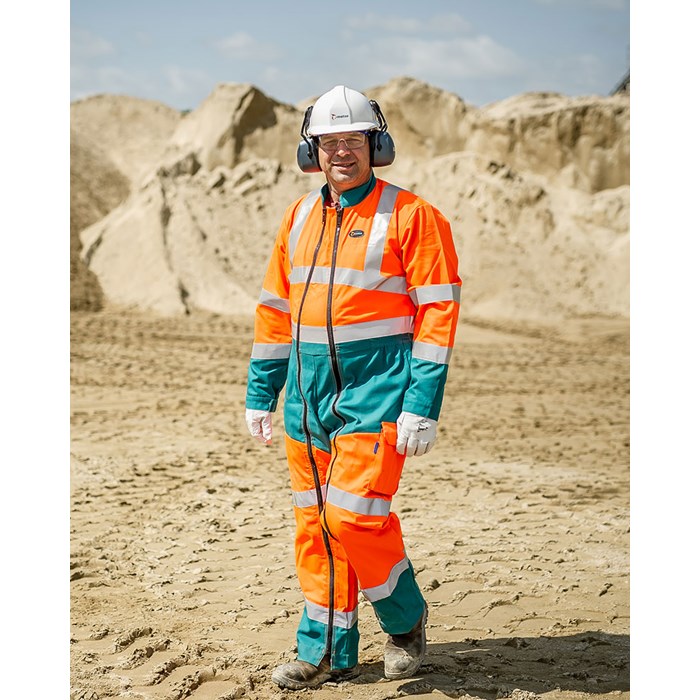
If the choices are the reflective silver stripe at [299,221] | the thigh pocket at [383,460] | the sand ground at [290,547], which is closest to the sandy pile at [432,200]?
the sand ground at [290,547]

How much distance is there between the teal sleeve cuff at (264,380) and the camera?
11.8 ft

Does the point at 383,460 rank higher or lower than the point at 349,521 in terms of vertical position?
higher

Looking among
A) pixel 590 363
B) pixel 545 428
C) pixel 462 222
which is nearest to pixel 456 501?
pixel 545 428

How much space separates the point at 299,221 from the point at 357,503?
3.40ft

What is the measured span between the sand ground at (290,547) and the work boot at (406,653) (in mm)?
68

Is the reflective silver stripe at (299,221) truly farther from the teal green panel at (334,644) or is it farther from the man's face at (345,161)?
the teal green panel at (334,644)

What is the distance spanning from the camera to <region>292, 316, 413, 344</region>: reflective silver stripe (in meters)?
3.25

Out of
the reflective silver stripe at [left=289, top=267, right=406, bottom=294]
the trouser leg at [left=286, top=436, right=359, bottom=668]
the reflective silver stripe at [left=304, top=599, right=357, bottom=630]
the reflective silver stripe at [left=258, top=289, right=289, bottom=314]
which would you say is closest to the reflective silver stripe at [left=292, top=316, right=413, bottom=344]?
the reflective silver stripe at [left=289, top=267, right=406, bottom=294]

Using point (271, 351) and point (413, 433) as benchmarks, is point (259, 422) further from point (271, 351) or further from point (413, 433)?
point (413, 433)

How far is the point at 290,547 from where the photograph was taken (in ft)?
17.8

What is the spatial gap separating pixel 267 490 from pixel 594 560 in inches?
93.1

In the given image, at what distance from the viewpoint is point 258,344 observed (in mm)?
3568

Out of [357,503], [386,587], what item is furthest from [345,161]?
[386,587]

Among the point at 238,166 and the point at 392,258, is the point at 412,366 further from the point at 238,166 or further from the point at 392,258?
the point at 238,166
